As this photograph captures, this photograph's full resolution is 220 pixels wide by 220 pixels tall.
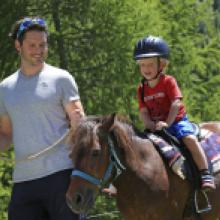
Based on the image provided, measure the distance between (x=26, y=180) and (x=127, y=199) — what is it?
91cm

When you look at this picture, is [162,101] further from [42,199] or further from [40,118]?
[42,199]

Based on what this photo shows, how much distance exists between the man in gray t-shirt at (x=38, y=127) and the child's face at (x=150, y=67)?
3.81ft

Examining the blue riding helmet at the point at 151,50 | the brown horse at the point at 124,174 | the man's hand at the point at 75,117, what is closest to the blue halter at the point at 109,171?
the brown horse at the point at 124,174

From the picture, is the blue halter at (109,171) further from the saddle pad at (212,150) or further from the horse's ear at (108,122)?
the saddle pad at (212,150)

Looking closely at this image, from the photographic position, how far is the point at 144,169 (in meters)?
4.85

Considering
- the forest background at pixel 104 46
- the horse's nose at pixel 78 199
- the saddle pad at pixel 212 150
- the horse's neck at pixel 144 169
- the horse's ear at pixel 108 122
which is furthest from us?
the forest background at pixel 104 46

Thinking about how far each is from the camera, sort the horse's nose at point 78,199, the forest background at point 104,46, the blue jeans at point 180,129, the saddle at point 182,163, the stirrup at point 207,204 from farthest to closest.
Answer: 1. the forest background at point 104,46
2. the blue jeans at point 180,129
3. the stirrup at point 207,204
4. the saddle at point 182,163
5. the horse's nose at point 78,199

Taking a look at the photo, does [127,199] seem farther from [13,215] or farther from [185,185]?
[13,215]

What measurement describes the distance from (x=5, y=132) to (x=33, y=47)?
65 cm

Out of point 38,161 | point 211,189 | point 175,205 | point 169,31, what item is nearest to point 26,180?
point 38,161

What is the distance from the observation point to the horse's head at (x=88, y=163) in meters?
4.14

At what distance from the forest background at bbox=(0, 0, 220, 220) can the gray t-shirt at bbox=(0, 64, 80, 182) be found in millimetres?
5565

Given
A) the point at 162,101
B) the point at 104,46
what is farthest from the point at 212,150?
the point at 104,46

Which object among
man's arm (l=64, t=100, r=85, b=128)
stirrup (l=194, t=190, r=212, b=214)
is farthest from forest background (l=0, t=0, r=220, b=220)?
man's arm (l=64, t=100, r=85, b=128)
